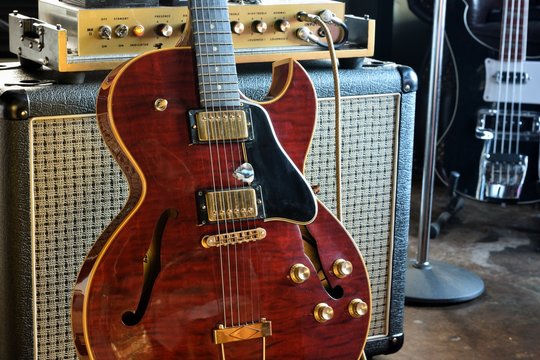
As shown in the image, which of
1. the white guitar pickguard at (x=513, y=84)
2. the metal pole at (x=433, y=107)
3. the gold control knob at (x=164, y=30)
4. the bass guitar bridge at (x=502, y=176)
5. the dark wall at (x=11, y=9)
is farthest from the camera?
the white guitar pickguard at (x=513, y=84)

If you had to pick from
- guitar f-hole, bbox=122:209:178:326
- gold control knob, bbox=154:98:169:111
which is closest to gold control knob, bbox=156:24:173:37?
gold control knob, bbox=154:98:169:111

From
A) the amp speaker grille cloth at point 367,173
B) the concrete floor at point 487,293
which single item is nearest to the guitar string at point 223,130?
the amp speaker grille cloth at point 367,173

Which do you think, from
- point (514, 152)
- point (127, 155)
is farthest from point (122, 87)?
point (514, 152)

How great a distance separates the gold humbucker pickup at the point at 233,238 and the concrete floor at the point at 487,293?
2.30ft

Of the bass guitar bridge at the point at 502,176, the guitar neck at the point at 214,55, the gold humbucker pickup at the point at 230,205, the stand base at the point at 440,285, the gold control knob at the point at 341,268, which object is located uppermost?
the guitar neck at the point at 214,55

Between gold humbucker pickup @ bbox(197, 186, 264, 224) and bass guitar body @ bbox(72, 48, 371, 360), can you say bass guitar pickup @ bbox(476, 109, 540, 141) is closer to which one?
bass guitar body @ bbox(72, 48, 371, 360)

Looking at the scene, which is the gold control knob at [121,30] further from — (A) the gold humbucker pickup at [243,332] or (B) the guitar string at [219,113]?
(A) the gold humbucker pickup at [243,332]

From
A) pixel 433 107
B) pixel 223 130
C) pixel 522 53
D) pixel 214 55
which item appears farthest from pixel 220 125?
pixel 522 53

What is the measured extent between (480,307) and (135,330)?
1.22 m

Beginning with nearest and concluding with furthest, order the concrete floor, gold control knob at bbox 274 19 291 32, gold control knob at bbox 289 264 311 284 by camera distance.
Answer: gold control knob at bbox 289 264 311 284 → gold control knob at bbox 274 19 291 32 → the concrete floor

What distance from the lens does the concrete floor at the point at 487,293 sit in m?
2.24

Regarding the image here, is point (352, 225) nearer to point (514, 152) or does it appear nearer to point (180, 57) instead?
point (180, 57)

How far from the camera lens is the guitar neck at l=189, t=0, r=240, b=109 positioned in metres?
1.55

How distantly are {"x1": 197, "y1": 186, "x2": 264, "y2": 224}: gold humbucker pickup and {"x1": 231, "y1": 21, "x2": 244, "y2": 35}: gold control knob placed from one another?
375 mm
